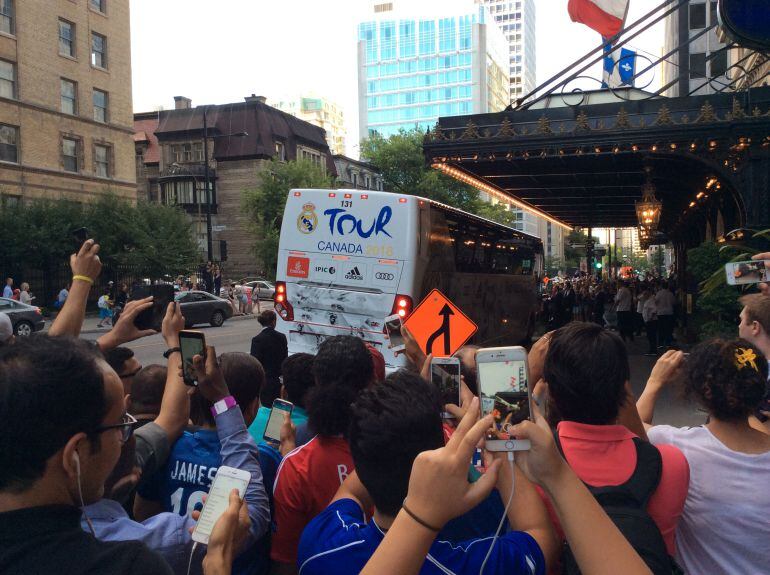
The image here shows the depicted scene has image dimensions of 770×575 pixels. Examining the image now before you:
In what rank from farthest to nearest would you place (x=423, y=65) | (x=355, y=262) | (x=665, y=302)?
(x=423, y=65) < (x=665, y=302) < (x=355, y=262)

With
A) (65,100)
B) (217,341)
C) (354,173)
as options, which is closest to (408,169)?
(354,173)

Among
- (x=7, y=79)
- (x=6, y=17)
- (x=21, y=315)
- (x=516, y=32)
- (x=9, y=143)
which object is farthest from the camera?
(x=516, y=32)

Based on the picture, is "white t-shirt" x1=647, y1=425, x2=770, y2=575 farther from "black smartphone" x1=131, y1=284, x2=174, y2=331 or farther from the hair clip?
"black smartphone" x1=131, y1=284, x2=174, y2=331

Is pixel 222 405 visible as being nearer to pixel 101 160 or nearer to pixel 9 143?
pixel 9 143

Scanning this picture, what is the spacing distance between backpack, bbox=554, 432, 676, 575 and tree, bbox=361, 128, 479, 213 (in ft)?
179

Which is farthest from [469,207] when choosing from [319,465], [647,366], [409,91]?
[409,91]

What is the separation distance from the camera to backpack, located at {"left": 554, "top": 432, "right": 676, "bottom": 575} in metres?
1.86

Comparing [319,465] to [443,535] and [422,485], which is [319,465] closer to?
[443,535]

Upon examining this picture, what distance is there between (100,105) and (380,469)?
42.0 metres

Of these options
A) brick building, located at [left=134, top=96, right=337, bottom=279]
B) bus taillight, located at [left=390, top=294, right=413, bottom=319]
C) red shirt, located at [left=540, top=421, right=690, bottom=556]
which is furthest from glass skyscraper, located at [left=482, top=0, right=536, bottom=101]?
red shirt, located at [left=540, top=421, right=690, bottom=556]

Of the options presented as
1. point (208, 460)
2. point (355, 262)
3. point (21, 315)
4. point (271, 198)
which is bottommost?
point (21, 315)

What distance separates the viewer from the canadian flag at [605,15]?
1352 centimetres

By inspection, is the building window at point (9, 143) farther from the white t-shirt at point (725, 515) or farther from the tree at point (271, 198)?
the white t-shirt at point (725, 515)

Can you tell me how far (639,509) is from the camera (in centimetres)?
198
